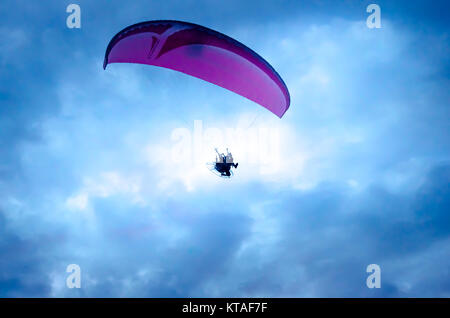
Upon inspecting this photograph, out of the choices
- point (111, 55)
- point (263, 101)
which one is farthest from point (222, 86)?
point (111, 55)

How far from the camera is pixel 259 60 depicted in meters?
15.6

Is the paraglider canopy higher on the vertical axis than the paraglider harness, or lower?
higher

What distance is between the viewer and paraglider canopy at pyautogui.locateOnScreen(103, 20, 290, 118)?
14695mm

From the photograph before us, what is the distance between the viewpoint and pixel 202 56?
16.0 metres

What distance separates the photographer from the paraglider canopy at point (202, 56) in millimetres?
14695

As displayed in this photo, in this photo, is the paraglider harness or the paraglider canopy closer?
the paraglider canopy

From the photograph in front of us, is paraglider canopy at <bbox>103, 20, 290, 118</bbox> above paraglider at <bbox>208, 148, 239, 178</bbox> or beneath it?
above

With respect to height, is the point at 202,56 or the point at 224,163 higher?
the point at 202,56

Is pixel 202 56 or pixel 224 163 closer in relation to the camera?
pixel 202 56
